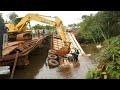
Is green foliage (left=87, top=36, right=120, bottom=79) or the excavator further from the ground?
the excavator

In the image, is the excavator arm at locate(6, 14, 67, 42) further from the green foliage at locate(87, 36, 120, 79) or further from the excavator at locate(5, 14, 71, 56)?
the green foliage at locate(87, 36, 120, 79)

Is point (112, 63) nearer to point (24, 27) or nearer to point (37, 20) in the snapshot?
point (37, 20)

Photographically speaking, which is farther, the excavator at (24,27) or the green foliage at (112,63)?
the excavator at (24,27)

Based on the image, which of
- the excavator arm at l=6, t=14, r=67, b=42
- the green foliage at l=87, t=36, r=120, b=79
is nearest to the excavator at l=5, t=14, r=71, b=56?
the excavator arm at l=6, t=14, r=67, b=42

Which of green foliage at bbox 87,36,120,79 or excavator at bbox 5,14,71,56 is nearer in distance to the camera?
green foliage at bbox 87,36,120,79

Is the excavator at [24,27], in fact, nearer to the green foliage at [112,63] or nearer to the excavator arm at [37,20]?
the excavator arm at [37,20]

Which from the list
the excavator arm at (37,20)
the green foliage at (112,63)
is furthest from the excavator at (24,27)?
the green foliage at (112,63)

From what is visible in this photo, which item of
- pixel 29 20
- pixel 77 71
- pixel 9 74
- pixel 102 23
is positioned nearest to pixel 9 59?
pixel 9 74

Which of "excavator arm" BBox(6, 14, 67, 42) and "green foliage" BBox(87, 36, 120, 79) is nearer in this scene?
"green foliage" BBox(87, 36, 120, 79)
